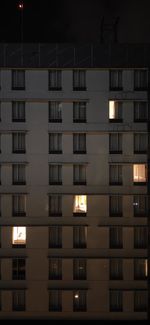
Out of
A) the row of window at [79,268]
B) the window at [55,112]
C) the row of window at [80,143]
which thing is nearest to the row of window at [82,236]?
the row of window at [79,268]

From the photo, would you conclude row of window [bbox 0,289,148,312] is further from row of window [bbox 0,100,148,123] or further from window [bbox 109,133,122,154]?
row of window [bbox 0,100,148,123]

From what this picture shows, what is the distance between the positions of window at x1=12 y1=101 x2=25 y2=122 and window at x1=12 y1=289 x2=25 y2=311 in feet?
38.6

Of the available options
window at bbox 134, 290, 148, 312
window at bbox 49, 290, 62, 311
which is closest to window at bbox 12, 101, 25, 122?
window at bbox 49, 290, 62, 311

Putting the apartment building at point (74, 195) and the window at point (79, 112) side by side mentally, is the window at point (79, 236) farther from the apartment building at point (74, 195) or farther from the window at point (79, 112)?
the window at point (79, 112)

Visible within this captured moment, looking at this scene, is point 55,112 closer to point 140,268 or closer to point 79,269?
point 79,269

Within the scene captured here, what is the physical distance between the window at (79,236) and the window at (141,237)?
139 inches

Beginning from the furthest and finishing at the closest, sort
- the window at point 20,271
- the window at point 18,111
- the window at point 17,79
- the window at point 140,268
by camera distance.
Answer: the window at point 140,268, the window at point 20,271, the window at point 18,111, the window at point 17,79

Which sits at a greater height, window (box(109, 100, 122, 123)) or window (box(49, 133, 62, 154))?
window (box(109, 100, 122, 123))

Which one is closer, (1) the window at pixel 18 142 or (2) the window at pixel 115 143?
(1) the window at pixel 18 142

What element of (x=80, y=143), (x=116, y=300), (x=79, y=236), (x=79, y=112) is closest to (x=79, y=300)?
(x=116, y=300)

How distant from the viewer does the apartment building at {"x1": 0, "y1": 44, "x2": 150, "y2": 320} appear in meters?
32.9

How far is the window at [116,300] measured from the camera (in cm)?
3325

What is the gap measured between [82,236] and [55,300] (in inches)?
189
